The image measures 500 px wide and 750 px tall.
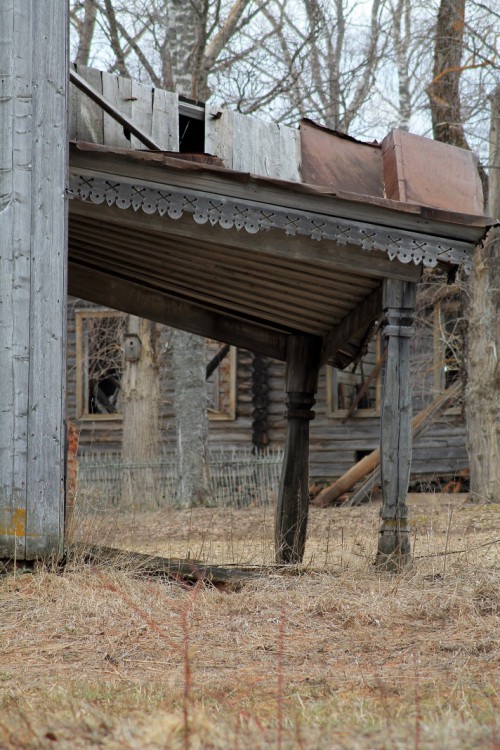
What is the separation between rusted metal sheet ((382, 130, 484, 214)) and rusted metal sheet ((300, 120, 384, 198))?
0.37ft

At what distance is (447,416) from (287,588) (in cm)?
1391

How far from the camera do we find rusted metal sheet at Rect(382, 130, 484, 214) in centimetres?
818

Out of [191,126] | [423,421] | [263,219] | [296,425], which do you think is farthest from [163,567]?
[423,421]

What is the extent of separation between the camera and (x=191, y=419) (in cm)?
1734

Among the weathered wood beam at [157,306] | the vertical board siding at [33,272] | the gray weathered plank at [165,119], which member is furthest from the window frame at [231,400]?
the vertical board siding at [33,272]

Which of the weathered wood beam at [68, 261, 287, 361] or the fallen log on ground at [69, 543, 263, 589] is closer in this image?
the fallen log on ground at [69, 543, 263, 589]

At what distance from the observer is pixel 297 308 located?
934 centimetres

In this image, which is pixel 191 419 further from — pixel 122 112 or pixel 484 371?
pixel 122 112

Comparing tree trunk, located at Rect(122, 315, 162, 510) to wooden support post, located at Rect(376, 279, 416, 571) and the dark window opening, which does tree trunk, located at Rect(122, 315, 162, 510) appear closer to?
the dark window opening

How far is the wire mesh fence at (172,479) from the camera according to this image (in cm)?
1753

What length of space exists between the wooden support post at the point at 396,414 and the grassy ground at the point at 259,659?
0.42 meters

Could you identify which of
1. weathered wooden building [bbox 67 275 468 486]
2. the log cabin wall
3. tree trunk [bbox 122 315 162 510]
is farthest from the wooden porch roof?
the log cabin wall

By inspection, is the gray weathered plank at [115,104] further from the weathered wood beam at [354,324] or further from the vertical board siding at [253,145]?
the weathered wood beam at [354,324]

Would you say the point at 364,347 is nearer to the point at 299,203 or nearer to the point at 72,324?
the point at 299,203
